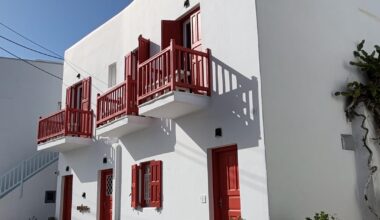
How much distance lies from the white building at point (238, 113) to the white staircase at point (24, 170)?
614cm

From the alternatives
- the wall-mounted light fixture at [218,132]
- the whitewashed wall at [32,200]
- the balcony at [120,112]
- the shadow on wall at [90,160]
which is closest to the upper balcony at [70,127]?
the shadow on wall at [90,160]

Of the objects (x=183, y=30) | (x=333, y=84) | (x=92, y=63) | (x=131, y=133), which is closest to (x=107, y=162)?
(x=131, y=133)

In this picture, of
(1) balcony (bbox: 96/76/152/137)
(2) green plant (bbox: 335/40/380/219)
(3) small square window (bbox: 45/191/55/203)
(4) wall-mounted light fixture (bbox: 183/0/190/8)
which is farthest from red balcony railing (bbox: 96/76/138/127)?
(3) small square window (bbox: 45/191/55/203)

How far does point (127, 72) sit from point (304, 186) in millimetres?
5894

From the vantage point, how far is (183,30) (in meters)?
9.77

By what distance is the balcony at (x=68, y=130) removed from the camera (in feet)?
41.0

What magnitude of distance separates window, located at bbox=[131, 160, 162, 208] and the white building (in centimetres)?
3

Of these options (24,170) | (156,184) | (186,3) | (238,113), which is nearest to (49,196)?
(24,170)

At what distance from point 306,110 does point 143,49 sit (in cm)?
460

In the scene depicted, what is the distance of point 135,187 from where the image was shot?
1004cm

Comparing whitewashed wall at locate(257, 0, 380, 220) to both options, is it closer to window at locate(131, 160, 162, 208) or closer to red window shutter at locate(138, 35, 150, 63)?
window at locate(131, 160, 162, 208)

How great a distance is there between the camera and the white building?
23.3 feet

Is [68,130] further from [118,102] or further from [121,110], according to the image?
[121,110]

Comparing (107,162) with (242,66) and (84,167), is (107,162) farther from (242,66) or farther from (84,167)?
(242,66)
